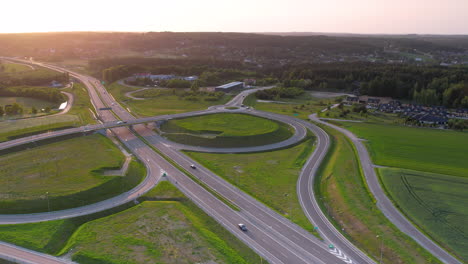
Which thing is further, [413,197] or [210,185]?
[210,185]

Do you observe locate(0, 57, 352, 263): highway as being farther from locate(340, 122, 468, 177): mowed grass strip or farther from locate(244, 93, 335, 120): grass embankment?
locate(244, 93, 335, 120): grass embankment

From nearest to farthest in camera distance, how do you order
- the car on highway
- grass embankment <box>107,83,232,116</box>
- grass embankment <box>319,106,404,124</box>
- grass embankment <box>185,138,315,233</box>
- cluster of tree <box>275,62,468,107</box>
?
the car on highway
grass embankment <box>185,138,315,233</box>
grass embankment <box>319,106,404,124</box>
grass embankment <box>107,83,232,116</box>
cluster of tree <box>275,62,468,107</box>

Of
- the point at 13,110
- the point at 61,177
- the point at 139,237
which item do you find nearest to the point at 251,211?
the point at 139,237

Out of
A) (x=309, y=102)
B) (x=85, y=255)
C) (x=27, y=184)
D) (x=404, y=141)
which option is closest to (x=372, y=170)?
(x=404, y=141)

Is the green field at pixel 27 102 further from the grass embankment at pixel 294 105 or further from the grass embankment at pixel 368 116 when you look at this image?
the grass embankment at pixel 368 116

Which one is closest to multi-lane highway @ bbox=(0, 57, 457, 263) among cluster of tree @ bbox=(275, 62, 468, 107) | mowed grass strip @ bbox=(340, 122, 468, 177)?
mowed grass strip @ bbox=(340, 122, 468, 177)

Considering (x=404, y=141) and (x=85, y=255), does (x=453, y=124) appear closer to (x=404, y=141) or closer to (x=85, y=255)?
(x=404, y=141)

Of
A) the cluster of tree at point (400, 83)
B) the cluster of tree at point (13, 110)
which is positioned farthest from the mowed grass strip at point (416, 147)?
the cluster of tree at point (13, 110)
